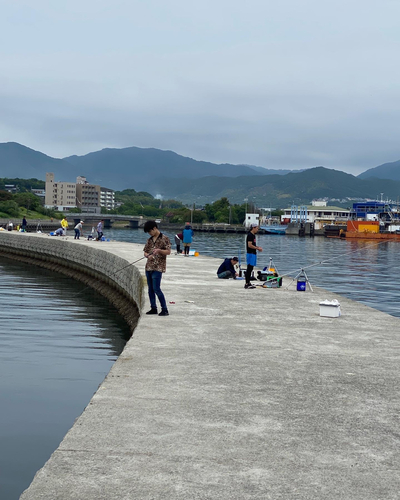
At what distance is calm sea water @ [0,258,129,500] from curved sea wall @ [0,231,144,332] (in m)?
0.60

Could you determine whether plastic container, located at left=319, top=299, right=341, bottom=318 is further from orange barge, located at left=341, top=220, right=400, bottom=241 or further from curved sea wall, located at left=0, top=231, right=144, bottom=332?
orange barge, located at left=341, top=220, right=400, bottom=241

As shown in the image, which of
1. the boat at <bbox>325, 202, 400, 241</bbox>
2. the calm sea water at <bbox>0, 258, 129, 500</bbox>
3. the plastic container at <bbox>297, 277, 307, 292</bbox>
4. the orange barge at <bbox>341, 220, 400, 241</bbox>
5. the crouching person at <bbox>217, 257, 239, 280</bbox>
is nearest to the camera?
the calm sea water at <bbox>0, 258, 129, 500</bbox>

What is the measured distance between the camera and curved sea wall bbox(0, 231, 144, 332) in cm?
1995

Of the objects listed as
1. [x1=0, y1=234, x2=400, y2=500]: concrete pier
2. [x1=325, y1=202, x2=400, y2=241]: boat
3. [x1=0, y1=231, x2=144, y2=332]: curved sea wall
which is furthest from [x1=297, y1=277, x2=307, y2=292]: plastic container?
[x1=325, y1=202, x2=400, y2=241]: boat

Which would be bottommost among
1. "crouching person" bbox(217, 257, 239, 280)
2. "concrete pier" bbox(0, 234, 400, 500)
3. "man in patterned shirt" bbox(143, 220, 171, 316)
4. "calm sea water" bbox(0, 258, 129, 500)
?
"calm sea water" bbox(0, 258, 129, 500)

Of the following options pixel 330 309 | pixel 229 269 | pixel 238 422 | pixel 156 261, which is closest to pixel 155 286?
pixel 156 261

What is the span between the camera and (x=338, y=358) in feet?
29.3

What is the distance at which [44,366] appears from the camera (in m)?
12.4

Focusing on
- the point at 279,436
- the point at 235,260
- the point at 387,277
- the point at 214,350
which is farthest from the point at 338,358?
the point at 387,277

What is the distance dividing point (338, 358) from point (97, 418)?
4.21 meters

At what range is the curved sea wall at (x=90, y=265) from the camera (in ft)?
65.5

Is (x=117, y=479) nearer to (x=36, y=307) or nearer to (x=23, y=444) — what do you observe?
(x=23, y=444)

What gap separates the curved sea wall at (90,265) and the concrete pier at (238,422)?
20.3ft

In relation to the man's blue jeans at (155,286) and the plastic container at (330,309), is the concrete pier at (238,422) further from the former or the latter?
the plastic container at (330,309)
